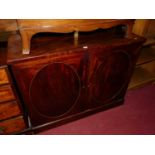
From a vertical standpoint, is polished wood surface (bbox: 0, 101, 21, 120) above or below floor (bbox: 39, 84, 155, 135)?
above

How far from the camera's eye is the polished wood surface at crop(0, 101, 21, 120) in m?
0.95

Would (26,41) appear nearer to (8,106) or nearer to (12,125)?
(8,106)

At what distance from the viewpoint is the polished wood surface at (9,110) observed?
3.10 feet

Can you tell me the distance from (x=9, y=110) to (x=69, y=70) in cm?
48

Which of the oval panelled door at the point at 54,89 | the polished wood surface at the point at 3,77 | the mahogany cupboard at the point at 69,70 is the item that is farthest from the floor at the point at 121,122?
the polished wood surface at the point at 3,77

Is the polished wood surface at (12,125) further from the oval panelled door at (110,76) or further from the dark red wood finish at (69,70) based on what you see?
the oval panelled door at (110,76)

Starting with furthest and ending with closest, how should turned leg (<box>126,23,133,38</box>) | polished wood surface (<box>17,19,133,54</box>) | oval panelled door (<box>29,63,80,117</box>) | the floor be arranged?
the floor → turned leg (<box>126,23,133,38</box>) → oval panelled door (<box>29,63,80,117</box>) → polished wood surface (<box>17,19,133,54</box>)

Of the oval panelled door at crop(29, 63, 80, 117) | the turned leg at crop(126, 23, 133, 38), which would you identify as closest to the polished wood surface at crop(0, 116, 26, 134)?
the oval panelled door at crop(29, 63, 80, 117)

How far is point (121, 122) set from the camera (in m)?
1.35

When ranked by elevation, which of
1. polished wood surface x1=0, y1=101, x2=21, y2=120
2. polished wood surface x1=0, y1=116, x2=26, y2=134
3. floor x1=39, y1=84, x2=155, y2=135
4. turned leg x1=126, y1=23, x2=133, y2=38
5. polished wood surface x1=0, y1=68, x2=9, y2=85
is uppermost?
turned leg x1=126, y1=23, x2=133, y2=38

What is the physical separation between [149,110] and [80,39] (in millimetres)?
1014

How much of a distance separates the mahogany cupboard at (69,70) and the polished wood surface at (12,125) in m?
0.08

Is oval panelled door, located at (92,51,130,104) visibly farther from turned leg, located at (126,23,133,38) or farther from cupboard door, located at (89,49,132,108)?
turned leg, located at (126,23,133,38)

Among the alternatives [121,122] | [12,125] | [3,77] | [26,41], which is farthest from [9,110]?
[121,122]
